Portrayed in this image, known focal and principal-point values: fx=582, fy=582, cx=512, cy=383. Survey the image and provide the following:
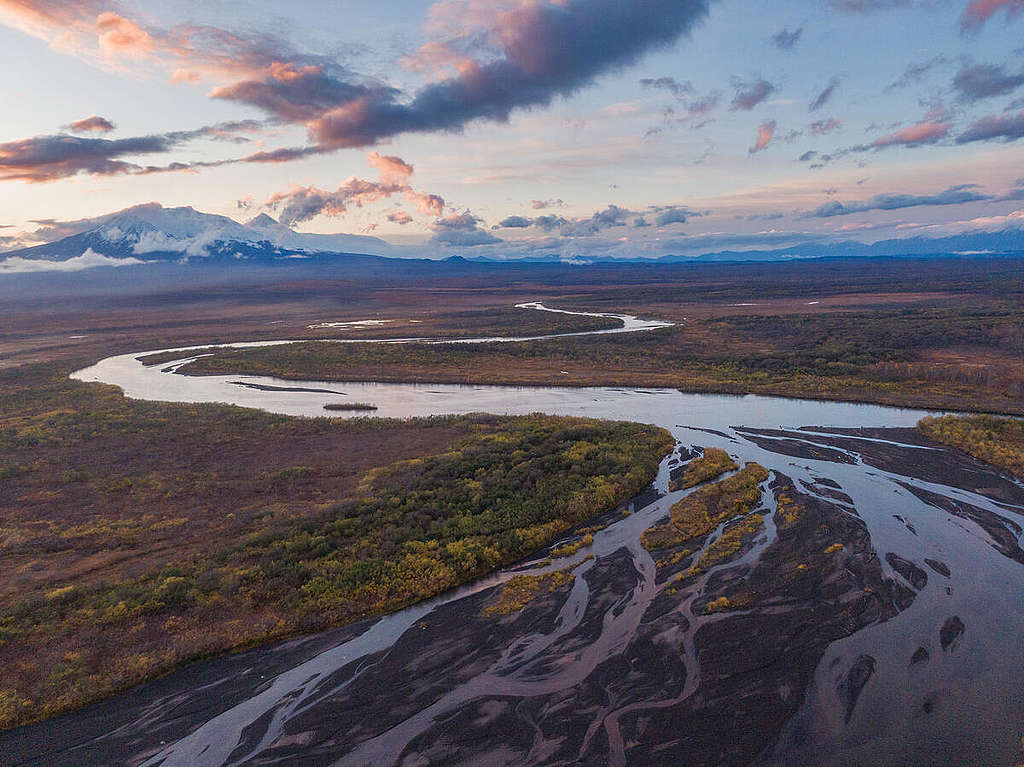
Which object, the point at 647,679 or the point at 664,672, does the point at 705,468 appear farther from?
the point at 647,679

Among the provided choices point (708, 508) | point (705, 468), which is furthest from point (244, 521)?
point (705, 468)

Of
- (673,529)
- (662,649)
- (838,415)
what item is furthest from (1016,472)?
(662,649)

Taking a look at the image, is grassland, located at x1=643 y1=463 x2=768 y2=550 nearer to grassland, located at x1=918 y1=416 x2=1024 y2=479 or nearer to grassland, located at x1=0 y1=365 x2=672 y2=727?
grassland, located at x1=0 y1=365 x2=672 y2=727

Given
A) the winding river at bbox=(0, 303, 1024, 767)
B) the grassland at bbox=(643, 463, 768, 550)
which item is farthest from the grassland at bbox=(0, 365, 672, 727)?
the grassland at bbox=(643, 463, 768, 550)

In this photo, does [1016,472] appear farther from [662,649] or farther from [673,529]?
[662,649]

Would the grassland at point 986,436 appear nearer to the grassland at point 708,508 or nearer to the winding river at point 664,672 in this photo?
the winding river at point 664,672
